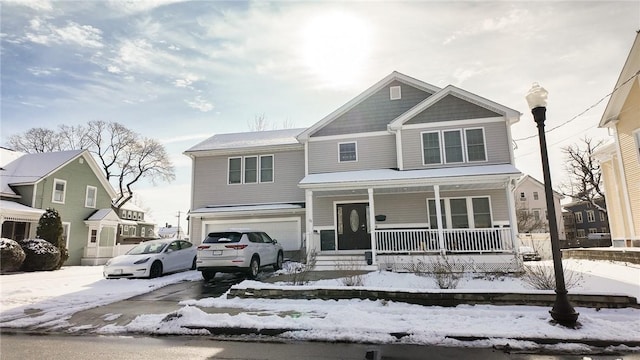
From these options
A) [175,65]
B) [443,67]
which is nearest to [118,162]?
[175,65]

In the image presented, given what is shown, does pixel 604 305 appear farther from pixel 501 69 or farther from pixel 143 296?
pixel 143 296

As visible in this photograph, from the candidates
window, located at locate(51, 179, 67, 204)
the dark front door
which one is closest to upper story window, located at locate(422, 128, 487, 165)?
the dark front door

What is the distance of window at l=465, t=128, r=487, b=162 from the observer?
14.3m

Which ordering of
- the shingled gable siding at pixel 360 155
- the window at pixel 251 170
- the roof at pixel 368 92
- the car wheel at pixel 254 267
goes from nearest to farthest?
the car wheel at pixel 254 267
the shingled gable siding at pixel 360 155
the roof at pixel 368 92
the window at pixel 251 170

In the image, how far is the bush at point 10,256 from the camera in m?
14.1

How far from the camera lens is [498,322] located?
5.71 metres

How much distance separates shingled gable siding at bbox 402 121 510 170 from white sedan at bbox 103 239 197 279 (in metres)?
9.76

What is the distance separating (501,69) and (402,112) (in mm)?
5377

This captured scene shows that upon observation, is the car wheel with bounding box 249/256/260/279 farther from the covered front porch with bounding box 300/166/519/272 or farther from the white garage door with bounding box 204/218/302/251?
the white garage door with bounding box 204/218/302/251

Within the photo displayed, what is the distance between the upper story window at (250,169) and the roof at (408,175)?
3.26 meters

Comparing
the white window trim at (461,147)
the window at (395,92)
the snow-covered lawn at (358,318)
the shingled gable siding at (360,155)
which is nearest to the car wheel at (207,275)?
the snow-covered lawn at (358,318)

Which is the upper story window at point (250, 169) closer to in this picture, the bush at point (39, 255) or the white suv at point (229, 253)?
the white suv at point (229, 253)

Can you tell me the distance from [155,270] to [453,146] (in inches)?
491

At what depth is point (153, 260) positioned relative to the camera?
1202 centimetres
